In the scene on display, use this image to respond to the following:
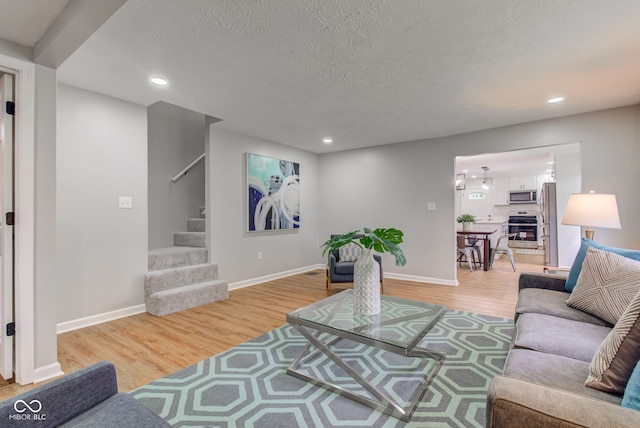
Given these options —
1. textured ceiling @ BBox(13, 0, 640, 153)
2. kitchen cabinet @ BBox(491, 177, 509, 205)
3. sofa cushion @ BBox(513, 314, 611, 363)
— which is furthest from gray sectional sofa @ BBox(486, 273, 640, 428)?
kitchen cabinet @ BBox(491, 177, 509, 205)

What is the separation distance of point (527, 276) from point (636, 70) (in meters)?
1.96

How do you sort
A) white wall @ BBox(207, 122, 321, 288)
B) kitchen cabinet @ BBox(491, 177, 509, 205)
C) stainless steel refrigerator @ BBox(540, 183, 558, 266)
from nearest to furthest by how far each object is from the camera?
white wall @ BBox(207, 122, 321, 288) < stainless steel refrigerator @ BBox(540, 183, 558, 266) < kitchen cabinet @ BBox(491, 177, 509, 205)

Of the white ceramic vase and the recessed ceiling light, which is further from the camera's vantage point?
the recessed ceiling light

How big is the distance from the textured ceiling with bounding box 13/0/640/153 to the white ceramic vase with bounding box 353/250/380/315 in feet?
5.09

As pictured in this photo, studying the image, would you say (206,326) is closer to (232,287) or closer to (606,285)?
(232,287)

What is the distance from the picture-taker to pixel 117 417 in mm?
1012

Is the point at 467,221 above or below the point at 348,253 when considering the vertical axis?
above

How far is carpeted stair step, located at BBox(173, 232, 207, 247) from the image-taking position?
428 centimetres

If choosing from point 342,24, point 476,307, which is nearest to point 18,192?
point 342,24

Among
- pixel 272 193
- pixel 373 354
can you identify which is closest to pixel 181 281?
pixel 272 193

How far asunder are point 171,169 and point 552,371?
197 inches

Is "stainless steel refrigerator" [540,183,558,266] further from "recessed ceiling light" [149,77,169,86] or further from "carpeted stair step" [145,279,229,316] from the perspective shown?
"recessed ceiling light" [149,77,169,86]

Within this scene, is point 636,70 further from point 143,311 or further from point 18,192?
point 143,311

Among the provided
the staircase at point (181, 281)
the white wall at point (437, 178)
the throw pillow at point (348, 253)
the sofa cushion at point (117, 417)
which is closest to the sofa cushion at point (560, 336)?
the sofa cushion at point (117, 417)
